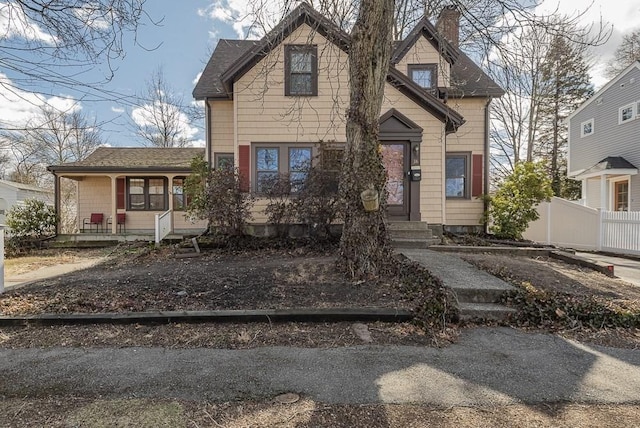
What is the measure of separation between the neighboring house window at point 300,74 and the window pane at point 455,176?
5.10 metres

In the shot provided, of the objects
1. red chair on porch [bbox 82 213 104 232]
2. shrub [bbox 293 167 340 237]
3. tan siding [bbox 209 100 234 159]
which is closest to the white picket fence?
shrub [bbox 293 167 340 237]

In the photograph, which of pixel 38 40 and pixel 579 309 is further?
pixel 38 40

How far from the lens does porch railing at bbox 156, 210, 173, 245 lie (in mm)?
10656

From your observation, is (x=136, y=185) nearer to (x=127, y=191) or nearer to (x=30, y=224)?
(x=127, y=191)

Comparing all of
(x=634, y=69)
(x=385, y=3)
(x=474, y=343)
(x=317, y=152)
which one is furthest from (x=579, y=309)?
(x=634, y=69)

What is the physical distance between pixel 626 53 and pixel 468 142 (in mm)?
19532

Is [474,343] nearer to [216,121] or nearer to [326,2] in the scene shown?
[326,2]

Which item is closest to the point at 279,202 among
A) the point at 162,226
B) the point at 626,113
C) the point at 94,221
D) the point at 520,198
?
the point at 162,226

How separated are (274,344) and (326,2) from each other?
5.68 m

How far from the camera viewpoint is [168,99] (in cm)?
2442

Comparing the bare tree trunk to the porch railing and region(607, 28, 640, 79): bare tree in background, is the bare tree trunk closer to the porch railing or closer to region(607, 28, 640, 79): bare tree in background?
the porch railing

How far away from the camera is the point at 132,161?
14820mm

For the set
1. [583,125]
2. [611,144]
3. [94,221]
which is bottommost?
[94,221]

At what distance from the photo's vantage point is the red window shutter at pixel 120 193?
14.8 metres
